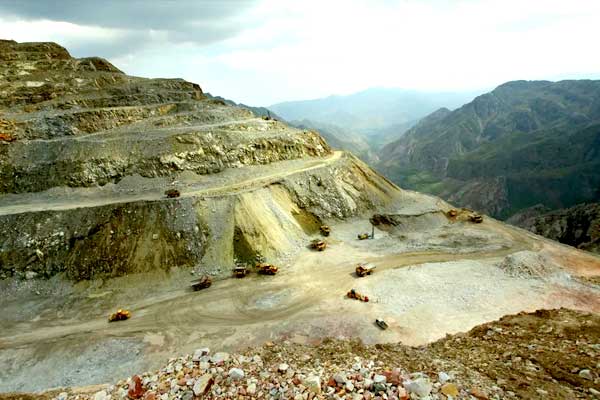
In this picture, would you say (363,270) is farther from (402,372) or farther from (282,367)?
(282,367)

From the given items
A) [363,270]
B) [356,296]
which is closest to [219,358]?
[356,296]

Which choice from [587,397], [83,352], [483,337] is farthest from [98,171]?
[587,397]

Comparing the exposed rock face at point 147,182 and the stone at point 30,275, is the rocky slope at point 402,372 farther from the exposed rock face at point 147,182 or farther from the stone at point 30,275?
the exposed rock face at point 147,182

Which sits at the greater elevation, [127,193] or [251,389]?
[127,193]

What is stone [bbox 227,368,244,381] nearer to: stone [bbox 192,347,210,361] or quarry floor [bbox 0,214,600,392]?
stone [bbox 192,347,210,361]

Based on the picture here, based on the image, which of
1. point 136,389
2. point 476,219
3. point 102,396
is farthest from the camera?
point 476,219

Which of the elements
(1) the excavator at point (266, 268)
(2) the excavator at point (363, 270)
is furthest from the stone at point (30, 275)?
(2) the excavator at point (363, 270)
